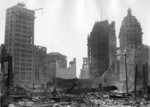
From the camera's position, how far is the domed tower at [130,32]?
14450cm

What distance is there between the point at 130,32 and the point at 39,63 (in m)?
57.2

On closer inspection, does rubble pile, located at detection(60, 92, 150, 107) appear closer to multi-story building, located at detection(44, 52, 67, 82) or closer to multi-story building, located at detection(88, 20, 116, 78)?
multi-story building, located at detection(88, 20, 116, 78)

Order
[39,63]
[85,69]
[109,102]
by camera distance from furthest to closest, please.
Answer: [85,69] < [39,63] < [109,102]

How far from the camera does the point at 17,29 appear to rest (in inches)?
6078

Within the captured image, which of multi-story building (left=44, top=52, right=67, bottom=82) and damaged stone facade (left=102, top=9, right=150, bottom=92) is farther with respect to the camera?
multi-story building (left=44, top=52, right=67, bottom=82)

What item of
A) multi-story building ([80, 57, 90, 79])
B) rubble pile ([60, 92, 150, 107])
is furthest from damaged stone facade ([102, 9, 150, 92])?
rubble pile ([60, 92, 150, 107])

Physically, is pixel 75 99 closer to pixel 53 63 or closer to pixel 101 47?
pixel 101 47

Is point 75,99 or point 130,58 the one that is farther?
point 130,58

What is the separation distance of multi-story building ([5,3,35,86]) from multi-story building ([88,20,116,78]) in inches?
1394

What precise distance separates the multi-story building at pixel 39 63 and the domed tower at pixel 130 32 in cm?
4952

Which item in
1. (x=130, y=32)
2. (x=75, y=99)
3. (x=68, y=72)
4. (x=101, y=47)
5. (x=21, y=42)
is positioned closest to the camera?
(x=75, y=99)

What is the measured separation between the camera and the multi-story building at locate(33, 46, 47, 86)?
6176 inches

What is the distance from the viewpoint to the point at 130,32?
147m

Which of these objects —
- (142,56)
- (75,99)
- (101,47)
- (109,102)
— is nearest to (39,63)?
(101,47)
